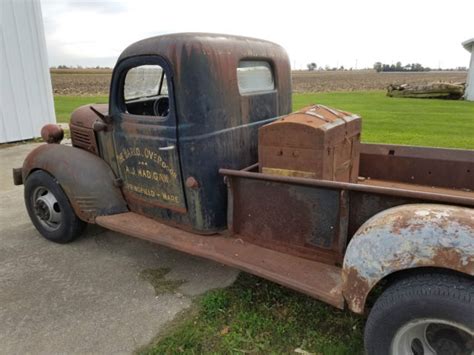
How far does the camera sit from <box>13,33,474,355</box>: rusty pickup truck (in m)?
1.95

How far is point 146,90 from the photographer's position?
3.72 m

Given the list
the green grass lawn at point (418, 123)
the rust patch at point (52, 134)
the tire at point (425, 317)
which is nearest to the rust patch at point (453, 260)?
the tire at point (425, 317)

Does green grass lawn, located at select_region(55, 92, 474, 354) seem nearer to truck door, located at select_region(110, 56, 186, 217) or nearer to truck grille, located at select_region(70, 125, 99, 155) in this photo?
truck door, located at select_region(110, 56, 186, 217)

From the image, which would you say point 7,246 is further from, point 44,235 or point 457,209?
point 457,209

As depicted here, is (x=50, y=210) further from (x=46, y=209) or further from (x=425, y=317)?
(x=425, y=317)

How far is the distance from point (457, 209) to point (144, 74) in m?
2.65

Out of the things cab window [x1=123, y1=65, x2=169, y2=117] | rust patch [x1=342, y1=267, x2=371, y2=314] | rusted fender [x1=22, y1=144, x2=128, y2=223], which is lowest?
rust patch [x1=342, y1=267, x2=371, y2=314]

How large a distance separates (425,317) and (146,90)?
2.94m

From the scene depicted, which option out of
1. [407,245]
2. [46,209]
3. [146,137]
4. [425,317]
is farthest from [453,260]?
[46,209]

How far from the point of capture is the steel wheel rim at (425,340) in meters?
1.96

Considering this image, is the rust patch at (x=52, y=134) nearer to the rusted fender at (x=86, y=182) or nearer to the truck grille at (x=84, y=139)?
the truck grille at (x=84, y=139)

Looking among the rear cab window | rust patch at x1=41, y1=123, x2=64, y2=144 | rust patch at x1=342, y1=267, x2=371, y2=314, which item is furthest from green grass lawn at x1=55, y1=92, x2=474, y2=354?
rust patch at x1=41, y1=123, x2=64, y2=144

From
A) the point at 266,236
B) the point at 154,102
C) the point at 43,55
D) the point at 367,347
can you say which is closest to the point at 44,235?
the point at 154,102

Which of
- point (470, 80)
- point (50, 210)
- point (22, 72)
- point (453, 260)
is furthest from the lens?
point (470, 80)
